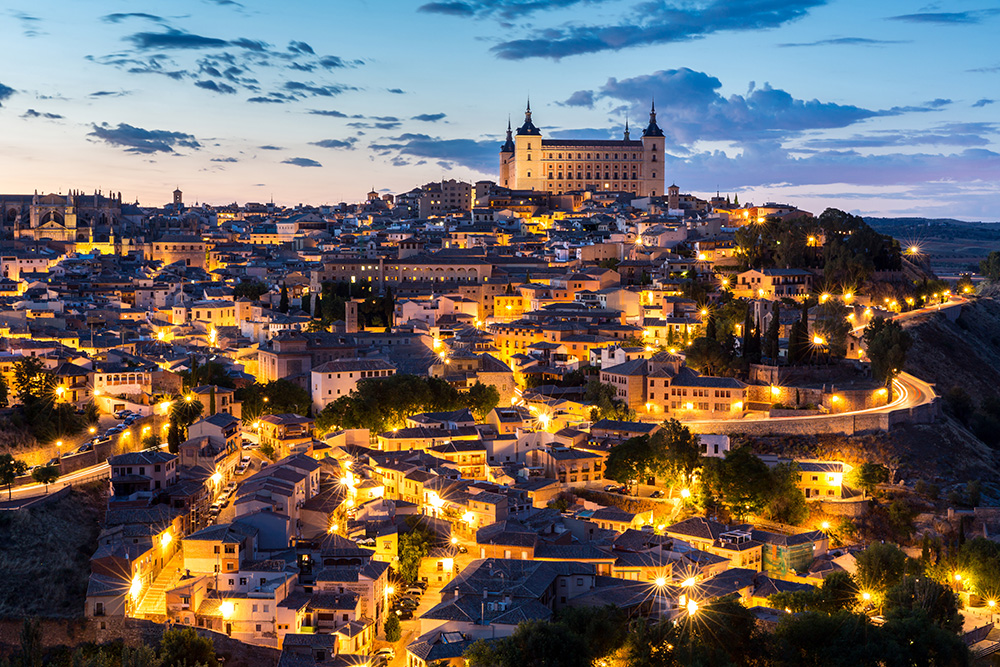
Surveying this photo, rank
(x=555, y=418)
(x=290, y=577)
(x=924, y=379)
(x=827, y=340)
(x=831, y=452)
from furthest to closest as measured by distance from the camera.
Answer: (x=924, y=379), (x=827, y=340), (x=555, y=418), (x=831, y=452), (x=290, y=577)

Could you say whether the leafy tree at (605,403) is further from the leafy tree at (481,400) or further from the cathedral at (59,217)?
the cathedral at (59,217)

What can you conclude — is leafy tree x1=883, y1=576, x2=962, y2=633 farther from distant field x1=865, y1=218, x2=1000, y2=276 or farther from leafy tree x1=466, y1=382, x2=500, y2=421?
distant field x1=865, y1=218, x2=1000, y2=276

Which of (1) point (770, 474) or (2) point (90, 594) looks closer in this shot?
(2) point (90, 594)

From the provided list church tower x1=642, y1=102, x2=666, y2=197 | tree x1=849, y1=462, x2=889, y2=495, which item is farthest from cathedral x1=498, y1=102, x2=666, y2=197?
tree x1=849, y1=462, x2=889, y2=495

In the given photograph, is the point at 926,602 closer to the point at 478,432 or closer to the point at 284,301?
the point at 478,432

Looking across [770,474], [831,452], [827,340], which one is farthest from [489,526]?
[827,340]

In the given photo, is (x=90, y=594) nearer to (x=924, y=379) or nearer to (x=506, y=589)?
(x=506, y=589)

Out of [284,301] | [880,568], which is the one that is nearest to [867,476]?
[880,568]
